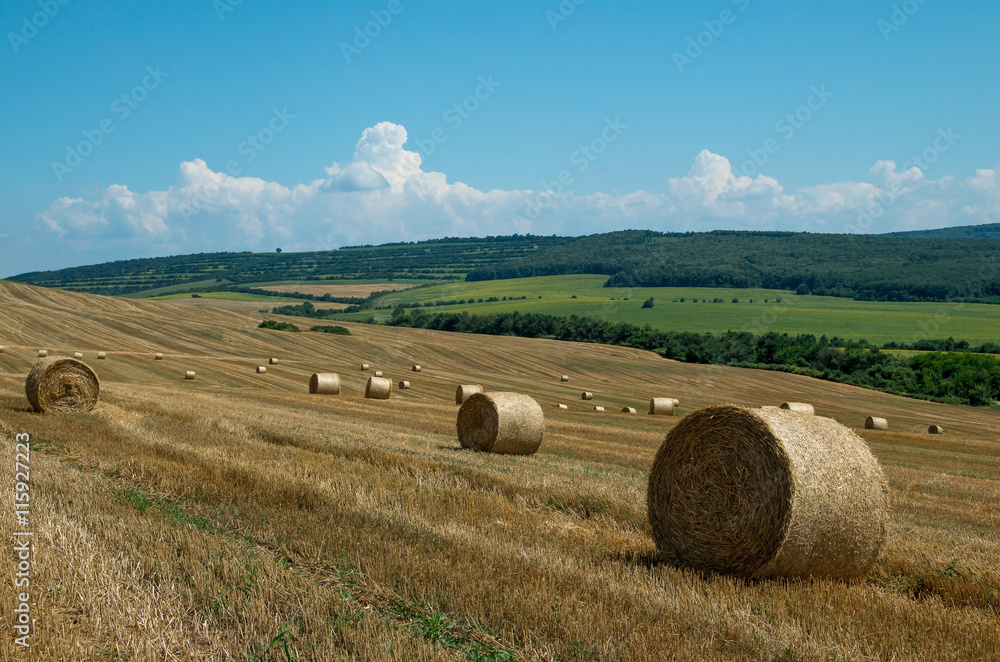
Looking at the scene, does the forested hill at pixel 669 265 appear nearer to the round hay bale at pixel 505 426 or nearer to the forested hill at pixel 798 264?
the forested hill at pixel 798 264

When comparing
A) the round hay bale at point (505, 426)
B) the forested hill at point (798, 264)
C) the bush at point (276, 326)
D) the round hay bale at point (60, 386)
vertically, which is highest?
the forested hill at point (798, 264)

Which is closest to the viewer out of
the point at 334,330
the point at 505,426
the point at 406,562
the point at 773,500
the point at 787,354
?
the point at 406,562

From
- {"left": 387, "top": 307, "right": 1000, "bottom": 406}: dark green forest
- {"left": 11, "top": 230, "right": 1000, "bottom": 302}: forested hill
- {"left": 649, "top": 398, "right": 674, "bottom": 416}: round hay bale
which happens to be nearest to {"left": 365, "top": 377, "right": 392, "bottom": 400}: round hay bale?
{"left": 649, "top": 398, "right": 674, "bottom": 416}: round hay bale

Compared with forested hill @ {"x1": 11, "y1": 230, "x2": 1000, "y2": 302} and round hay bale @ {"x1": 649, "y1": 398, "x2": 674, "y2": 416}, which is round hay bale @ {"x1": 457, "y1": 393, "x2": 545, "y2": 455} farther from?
forested hill @ {"x1": 11, "y1": 230, "x2": 1000, "y2": 302}

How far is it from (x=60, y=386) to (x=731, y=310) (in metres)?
81.7

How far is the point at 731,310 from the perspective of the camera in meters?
90.4

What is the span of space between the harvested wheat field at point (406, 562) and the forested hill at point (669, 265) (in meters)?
101

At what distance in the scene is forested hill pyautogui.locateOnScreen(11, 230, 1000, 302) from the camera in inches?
4203

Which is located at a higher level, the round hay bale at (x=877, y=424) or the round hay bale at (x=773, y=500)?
the round hay bale at (x=773, y=500)

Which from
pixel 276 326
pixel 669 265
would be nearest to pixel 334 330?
pixel 276 326

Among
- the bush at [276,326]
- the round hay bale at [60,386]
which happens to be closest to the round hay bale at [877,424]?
the round hay bale at [60,386]

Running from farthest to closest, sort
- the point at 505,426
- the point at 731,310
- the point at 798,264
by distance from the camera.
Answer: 1. the point at 798,264
2. the point at 731,310
3. the point at 505,426

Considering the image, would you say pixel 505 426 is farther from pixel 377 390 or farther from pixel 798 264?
pixel 798 264

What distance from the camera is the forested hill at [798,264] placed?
10407 centimetres
